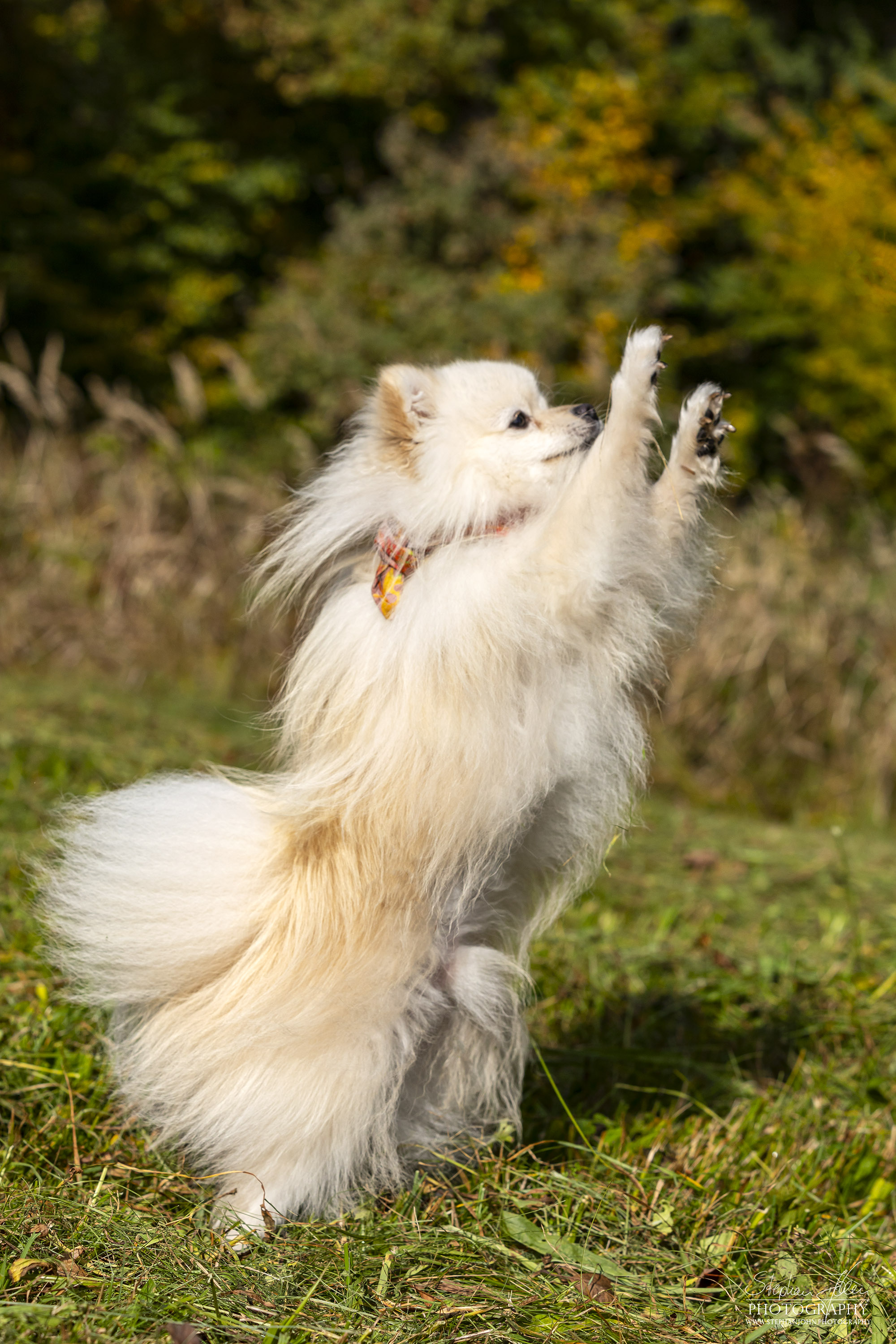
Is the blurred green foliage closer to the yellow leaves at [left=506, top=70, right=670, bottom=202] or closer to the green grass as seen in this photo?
the yellow leaves at [left=506, top=70, right=670, bottom=202]

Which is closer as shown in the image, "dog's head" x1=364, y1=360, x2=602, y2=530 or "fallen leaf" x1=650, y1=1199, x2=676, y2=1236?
"fallen leaf" x1=650, y1=1199, x2=676, y2=1236

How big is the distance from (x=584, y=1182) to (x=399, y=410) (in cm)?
181

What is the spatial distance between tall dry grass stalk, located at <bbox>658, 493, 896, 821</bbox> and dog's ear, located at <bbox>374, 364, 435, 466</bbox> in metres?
4.52

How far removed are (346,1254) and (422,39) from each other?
48.2 ft

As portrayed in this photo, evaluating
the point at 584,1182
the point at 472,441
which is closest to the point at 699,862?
the point at 584,1182

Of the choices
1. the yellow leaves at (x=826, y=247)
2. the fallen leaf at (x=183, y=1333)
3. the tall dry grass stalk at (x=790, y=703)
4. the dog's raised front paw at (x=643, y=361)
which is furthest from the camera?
the yellow leaves at (x=826, y=247)

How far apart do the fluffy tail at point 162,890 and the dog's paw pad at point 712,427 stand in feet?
4.06

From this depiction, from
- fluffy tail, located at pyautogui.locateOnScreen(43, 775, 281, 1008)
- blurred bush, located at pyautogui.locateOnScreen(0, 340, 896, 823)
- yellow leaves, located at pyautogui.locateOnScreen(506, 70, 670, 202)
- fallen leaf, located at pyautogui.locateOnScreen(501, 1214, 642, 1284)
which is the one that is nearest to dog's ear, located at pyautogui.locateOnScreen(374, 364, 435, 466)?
fluffy tail, located at pyautogui.locateOnScreen(43, 775, 281, 1008)

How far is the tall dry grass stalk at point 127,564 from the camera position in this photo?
7590 millimetres

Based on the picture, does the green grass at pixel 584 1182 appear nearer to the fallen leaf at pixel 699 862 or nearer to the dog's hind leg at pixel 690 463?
the fallen leaf at pixel 699 862

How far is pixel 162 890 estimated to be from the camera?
2531 millimetres

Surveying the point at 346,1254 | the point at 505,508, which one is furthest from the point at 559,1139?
the point at 505,508

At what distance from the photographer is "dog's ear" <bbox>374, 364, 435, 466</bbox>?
2.72m
